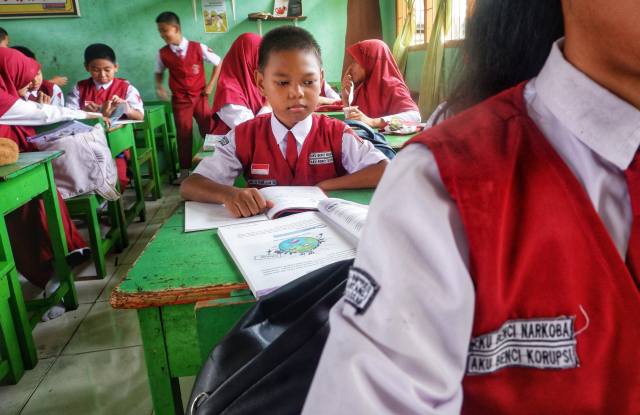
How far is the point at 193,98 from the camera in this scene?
4996 mm

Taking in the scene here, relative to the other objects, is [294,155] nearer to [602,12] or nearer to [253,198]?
[253,198]

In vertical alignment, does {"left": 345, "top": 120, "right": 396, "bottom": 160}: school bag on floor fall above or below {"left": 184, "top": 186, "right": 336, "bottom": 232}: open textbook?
above

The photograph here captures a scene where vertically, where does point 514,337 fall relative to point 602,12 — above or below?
below

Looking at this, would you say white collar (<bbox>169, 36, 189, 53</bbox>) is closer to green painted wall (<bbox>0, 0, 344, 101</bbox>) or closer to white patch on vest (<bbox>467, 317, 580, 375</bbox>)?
green painted wall (<bbox>0, 0, 344, 101</bbox>)

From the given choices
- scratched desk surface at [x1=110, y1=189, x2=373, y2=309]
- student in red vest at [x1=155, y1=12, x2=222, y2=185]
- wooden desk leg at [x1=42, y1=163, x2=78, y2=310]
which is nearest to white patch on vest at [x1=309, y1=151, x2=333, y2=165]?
scratched desk surface at [x1=110, y1=189, x2=373, y2=309]

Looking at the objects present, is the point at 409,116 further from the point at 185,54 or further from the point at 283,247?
the point at 185,54

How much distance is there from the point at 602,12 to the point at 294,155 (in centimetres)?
123

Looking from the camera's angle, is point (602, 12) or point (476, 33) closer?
point (602, 12)

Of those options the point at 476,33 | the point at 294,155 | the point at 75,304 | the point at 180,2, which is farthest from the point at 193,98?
the point at 476,33

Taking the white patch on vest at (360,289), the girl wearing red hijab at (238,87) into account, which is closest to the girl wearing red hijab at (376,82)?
the girl wearing red hijab at (238,87)

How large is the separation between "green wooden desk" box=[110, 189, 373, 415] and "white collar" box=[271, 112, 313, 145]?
743 millimetres

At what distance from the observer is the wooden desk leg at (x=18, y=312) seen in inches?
63.4

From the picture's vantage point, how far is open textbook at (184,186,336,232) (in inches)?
42.3

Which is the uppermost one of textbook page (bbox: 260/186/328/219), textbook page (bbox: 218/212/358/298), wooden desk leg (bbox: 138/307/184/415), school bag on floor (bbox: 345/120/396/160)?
school bag on floor (bbox: 345/120/396/160)
